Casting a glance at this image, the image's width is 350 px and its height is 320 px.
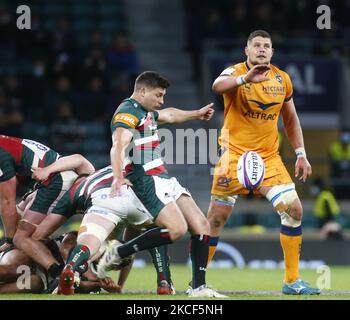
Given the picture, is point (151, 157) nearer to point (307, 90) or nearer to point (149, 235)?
point (149, 235)

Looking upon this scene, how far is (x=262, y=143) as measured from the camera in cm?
912

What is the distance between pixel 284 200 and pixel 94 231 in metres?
1.61

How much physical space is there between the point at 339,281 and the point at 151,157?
3169mm

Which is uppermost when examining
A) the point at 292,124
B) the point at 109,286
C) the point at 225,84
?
the point at 225,84

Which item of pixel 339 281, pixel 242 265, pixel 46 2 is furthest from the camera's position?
pixel 46 2

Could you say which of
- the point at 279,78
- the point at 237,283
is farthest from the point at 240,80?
the point at 237,283

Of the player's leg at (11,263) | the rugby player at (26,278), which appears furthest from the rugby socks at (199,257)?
the player's leg at (11,263)

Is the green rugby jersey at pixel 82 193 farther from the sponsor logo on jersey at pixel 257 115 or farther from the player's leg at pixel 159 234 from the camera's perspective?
the sponsor logo on jersey at pixel 257 115

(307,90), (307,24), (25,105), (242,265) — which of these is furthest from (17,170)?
(307,24)

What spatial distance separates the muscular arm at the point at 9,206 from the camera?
361 inches

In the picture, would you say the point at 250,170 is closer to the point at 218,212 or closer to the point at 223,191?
the point at 223,191

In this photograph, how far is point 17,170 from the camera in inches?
371

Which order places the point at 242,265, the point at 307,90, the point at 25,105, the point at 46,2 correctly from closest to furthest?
the point at 242,265 < the point at 25,105 < the point at 307,90 < the point at 46,2

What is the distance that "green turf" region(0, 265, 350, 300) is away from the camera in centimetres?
849
